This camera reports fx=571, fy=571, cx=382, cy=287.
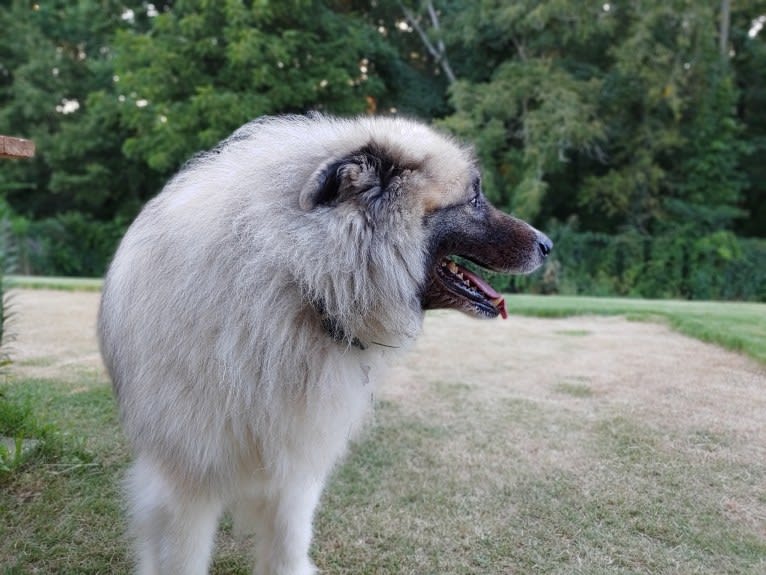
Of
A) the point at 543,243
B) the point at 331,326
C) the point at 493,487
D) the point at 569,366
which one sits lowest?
the point at 569,366

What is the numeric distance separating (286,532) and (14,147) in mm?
1613

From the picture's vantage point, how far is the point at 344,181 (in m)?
1.57

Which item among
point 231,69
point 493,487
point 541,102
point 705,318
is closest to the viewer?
point 493,487

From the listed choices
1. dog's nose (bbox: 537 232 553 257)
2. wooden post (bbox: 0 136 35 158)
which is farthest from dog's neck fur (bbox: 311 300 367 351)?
wooden post (bbox: 0 136 35 158)

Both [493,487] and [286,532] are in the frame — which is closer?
[286,532]

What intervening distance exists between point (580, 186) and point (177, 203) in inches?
624

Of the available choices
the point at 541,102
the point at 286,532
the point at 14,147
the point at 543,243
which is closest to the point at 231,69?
the point at 541,102

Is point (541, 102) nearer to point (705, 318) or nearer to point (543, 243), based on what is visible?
point (705, 318)

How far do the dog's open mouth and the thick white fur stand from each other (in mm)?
77

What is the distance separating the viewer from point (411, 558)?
6.95ft

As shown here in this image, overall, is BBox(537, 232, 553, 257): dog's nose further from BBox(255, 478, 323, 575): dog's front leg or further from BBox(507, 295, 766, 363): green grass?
BBox(507, 295, 766, 363): green grass

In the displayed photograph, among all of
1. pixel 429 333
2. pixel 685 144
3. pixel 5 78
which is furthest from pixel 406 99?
pixel 5 78

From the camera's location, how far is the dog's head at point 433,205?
1584mm

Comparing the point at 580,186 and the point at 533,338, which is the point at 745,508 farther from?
the point at 580,186
